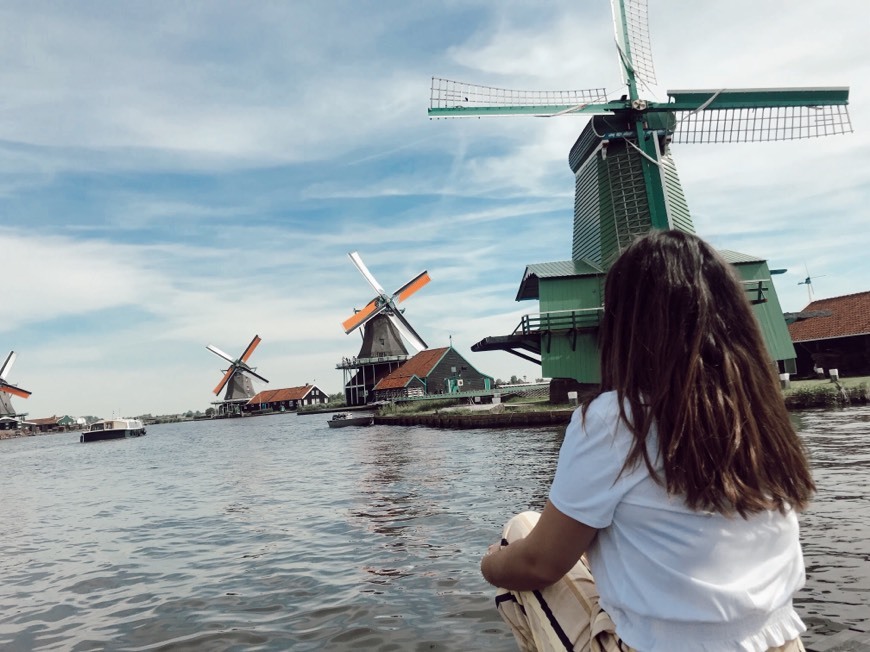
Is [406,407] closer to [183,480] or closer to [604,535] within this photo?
[183,480]

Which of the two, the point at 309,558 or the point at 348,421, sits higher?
the point at 348,421

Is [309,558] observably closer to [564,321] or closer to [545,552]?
[545,552]

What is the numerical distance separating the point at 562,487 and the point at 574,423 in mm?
164

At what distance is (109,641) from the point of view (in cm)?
434

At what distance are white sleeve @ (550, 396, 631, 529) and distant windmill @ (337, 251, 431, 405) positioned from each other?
4869 centimetres

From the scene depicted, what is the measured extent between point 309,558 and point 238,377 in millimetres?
78117

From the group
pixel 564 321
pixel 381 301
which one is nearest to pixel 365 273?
pixel 381 301

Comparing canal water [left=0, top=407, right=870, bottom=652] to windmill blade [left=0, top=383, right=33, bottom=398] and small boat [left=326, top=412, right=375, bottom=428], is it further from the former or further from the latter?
windmill blade [left=0, top=383, right=33, bottom=398]

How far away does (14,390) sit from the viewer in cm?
7762

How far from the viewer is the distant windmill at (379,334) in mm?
50719

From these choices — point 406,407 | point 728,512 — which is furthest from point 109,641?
point 406,407

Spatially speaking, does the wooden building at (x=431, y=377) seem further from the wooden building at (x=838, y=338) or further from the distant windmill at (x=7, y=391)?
the distant windmill at (x=7, y=391)

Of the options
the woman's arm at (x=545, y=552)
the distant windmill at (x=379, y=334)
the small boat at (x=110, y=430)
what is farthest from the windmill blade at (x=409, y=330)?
the woman's arm at (x=545, y=552)

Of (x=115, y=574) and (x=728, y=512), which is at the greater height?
(x=728, y=512)
